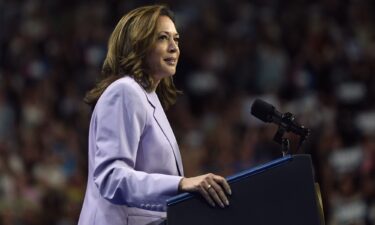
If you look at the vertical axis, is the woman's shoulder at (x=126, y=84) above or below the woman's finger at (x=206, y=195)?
above

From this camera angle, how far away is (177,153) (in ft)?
11.2

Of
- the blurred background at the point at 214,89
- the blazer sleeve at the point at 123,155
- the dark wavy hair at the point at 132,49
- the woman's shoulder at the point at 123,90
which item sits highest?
the blurred background at the point at 214,89

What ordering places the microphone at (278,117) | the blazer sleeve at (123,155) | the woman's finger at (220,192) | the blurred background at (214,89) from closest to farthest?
1. the woman's finger at (220,192)
2. the blazer sleeve at (123,155)
3. the microphone at (278,117)
4. the blurred background at (214,89)

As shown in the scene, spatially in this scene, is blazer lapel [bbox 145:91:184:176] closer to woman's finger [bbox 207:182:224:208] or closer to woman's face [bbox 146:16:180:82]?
woman's face [bbox 146:16:180:82]

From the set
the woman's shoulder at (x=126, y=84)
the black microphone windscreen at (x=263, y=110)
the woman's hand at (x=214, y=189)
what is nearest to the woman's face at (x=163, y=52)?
the woman's shoulder at (x=126, y=84)

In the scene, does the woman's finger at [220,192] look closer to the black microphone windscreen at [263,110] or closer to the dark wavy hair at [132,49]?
the black microphone windscreen at [263,110]

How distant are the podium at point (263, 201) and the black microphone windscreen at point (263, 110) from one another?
30 centimetres

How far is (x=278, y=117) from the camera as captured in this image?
3350 millimetres

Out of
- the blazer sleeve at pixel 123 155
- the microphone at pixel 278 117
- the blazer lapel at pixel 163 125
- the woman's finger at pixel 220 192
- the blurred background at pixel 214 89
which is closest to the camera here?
the woman's finger at pixel 220 192

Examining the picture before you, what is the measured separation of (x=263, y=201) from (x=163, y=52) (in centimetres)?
63

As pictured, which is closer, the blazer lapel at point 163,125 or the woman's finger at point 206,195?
the woman's finger at point 206,195

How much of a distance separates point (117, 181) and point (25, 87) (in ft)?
21.5

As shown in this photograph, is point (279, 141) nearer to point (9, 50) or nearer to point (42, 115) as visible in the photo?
point (42, 115)

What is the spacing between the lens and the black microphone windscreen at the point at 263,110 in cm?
338
